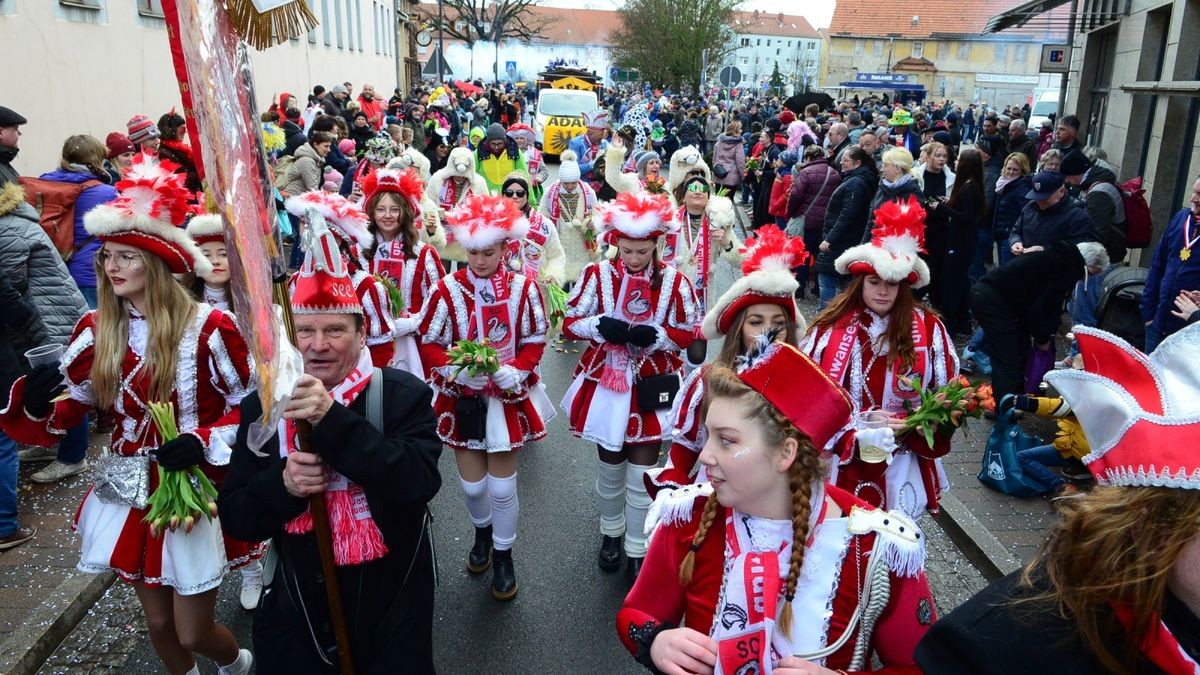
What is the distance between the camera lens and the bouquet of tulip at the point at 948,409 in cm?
365

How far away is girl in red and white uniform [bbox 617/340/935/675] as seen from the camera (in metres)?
2.11

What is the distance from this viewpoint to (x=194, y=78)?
5.19 ft

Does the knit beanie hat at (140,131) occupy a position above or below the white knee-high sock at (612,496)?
above

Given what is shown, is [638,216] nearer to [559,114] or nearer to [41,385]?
[41,385]

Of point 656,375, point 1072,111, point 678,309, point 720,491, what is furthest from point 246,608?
point 1072,111

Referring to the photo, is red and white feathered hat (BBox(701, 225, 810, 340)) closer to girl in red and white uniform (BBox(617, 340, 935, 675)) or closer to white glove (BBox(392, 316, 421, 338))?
girl in red and white uniform (BBox(617, 340, 935, 675))

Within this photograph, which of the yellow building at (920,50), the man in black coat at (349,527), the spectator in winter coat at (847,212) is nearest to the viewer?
the man in black coat at (349,527)

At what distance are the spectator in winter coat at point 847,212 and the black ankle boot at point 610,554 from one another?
18.1ft

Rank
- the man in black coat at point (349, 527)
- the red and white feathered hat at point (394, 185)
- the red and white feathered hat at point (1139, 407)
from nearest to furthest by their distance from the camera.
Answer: the red and white feathered hat at point (1139, 407), the man in black coat at point (349, 527), the red and white feathered hat at point (394, 185)

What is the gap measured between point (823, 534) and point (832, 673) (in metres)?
0.34

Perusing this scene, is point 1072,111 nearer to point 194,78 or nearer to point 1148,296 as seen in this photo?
point 1148,296

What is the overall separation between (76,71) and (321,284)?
35.8ft

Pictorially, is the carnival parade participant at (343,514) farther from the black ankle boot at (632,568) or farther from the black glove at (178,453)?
the black ankle boot at (632,568)

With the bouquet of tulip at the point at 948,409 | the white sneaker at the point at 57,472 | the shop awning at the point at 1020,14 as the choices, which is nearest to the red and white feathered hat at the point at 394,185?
the white sneaker at the point at 57,472
